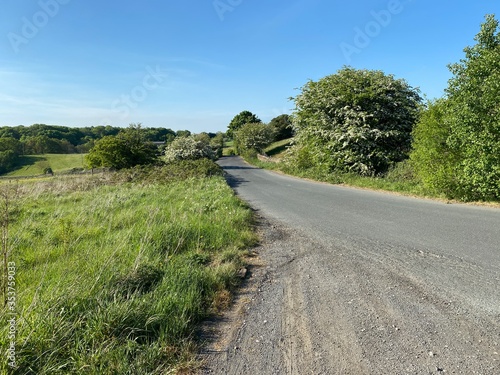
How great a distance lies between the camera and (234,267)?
175 inches

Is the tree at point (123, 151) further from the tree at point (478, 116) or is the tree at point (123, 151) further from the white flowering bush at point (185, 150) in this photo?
the tree at point (478, 116)

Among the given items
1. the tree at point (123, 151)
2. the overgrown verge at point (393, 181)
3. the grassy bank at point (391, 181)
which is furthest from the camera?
the tree at point (123, 151)

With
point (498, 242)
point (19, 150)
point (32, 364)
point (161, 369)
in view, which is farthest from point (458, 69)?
point (19, 150)

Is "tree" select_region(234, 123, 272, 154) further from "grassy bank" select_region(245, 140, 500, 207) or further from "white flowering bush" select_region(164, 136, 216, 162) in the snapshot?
"grassy bank" select_region(245, 140, 500, 207)

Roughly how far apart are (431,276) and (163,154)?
39.0m

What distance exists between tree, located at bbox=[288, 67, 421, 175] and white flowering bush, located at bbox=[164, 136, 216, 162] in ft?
56.2

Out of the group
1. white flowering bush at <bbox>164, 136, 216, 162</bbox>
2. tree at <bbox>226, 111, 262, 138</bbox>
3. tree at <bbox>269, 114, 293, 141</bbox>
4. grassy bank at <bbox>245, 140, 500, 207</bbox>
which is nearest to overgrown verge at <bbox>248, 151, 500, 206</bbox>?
grassy bank at <bbox>245, 140, 500, 207</bbox>

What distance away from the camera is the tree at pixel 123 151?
28656mm

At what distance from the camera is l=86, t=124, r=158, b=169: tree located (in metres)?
28.7

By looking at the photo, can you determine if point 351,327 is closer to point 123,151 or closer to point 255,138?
point 123,151

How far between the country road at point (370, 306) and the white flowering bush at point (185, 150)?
28449mm

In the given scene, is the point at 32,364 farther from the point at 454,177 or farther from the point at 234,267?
the point at 454,177

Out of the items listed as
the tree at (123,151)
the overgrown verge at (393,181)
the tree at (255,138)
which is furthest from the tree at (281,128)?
the overgrown verge at (393,181)

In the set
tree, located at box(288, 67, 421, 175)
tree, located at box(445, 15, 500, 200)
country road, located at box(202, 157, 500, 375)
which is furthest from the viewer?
tree, located at box(288, 67, 421, 175)
